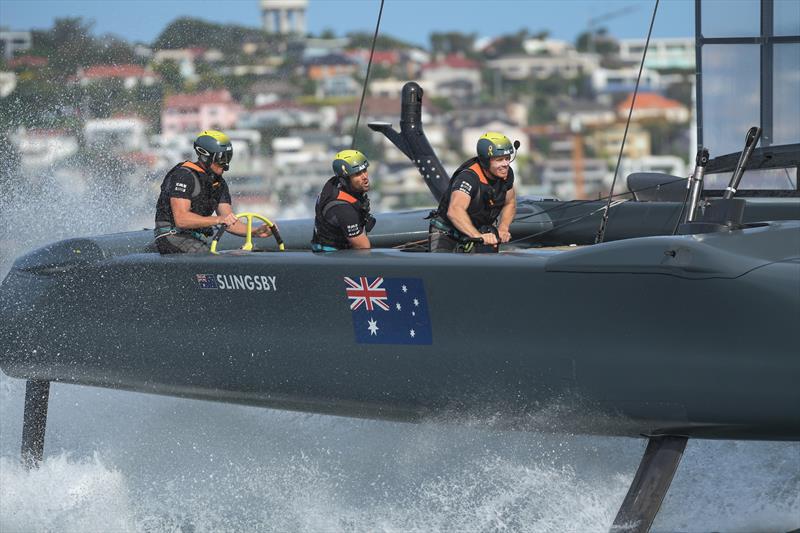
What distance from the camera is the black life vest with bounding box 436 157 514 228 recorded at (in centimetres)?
614

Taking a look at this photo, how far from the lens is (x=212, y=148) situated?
6410mm

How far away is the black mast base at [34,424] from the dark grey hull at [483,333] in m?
0.38

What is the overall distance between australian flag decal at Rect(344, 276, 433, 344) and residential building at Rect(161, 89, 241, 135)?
119ft

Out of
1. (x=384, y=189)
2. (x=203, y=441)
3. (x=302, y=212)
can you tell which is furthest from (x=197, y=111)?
(x=203, y=441)

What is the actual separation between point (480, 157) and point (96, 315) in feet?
5.97

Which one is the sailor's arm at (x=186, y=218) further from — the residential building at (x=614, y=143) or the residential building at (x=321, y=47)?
the residential building at (x=321, y=47)

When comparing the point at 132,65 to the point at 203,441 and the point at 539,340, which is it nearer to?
the point at 203,441

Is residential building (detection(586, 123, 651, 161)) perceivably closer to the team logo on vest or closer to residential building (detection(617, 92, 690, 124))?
residential building (detection(617, 92, 690, 124))

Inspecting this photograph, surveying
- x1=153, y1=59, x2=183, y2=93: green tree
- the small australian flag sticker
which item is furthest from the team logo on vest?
x1=153, y1=59, x2=183, y2=93: green tree

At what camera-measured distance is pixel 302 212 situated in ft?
154

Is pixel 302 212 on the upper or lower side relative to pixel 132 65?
Result: lower

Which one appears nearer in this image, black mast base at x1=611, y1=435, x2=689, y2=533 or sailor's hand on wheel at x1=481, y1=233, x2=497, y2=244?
black mast base at x1=611, y1=435, x2=689, y2=533

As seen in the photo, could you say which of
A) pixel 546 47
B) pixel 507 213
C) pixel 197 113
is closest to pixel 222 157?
pixel 507 213

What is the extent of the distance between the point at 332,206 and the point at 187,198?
823 millimetres
